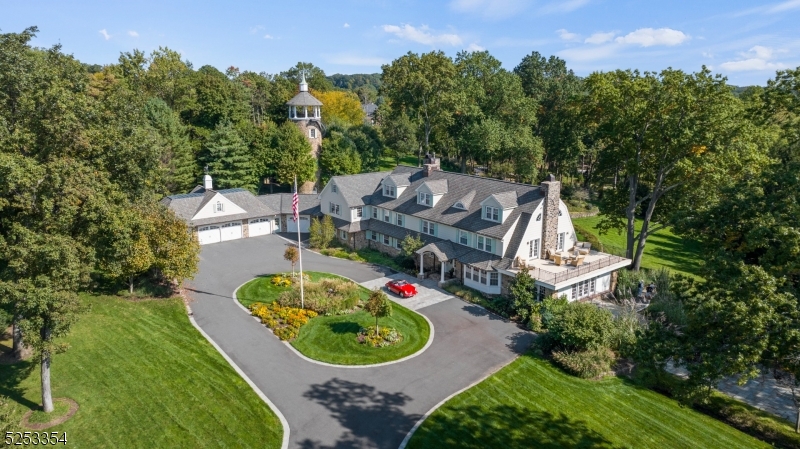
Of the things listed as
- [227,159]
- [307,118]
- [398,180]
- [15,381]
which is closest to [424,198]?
[398,180]

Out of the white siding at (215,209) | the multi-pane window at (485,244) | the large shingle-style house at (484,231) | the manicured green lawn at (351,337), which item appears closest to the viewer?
the manicured green lawn at (351,337)

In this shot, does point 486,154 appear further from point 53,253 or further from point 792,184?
point 53,253

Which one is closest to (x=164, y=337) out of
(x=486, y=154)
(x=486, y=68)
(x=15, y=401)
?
(x=15, y=401)

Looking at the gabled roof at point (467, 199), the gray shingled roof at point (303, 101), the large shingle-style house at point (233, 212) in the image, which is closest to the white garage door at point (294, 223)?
the large shingle-style house at point (233, 212)

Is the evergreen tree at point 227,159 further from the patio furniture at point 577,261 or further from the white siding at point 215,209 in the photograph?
the patio furniture at point 577,261

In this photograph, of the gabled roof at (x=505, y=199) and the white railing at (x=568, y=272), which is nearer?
the white railing at (x=568, y=272)

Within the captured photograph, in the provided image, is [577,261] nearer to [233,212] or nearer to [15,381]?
[233,212]
